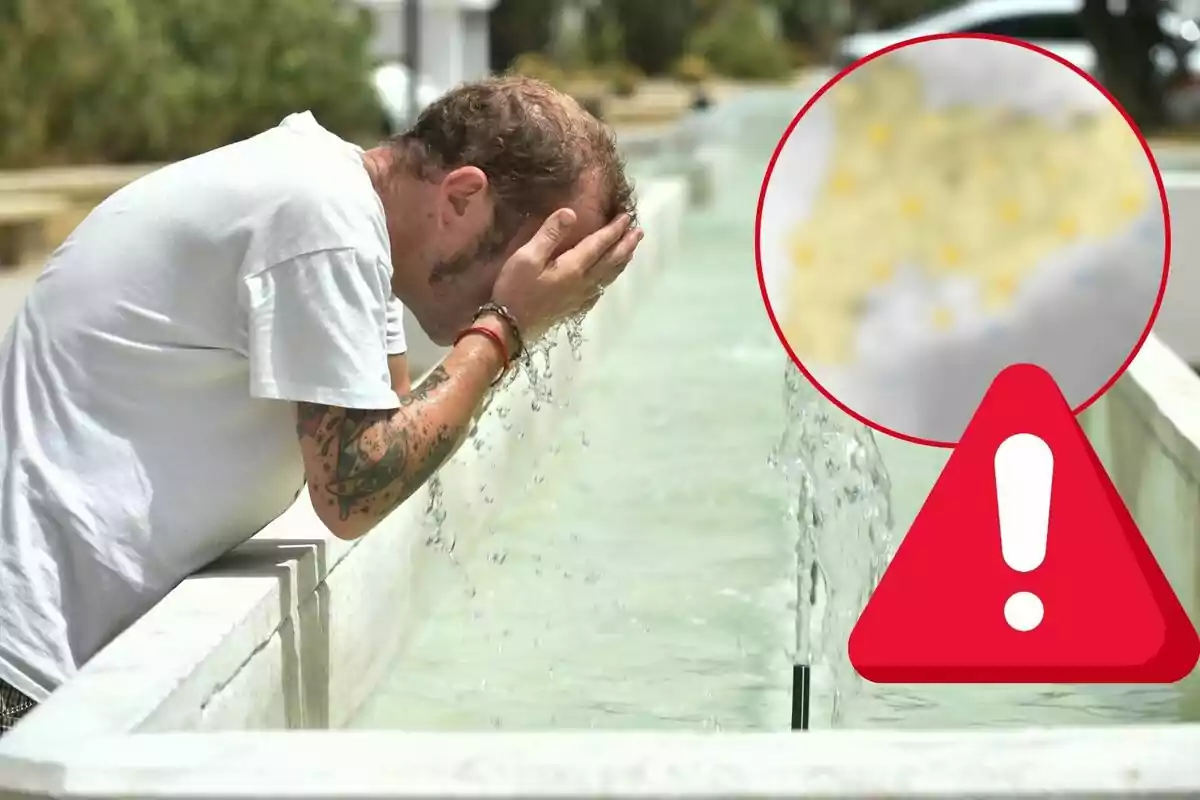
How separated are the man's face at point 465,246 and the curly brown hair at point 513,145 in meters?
0.02

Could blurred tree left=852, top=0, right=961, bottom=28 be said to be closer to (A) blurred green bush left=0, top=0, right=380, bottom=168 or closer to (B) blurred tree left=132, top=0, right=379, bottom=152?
(A) blurred green bush left=0, top=0, right=380, bottom=168

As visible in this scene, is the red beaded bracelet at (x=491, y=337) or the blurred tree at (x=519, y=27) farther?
the blurred tree at (x=519, y=27)

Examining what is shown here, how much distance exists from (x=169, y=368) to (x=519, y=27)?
48267mm

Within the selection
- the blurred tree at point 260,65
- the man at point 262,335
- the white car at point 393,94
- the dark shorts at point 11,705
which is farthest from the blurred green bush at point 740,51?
the dark shorts at point 11,705

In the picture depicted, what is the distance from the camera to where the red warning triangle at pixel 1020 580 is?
2.76 meters

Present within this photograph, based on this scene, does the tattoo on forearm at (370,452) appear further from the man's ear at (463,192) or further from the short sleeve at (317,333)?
the man's ear at (463,192)

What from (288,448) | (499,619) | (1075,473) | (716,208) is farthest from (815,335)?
(716,208)

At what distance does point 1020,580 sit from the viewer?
2.78 m

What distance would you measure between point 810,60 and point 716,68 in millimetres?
20600

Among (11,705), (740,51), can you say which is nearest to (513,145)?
(11,705)

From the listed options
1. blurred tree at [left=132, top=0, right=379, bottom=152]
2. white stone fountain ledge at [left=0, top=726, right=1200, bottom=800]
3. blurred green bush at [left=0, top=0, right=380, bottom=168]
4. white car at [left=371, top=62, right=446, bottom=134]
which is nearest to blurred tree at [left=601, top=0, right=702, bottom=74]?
white car at [left=371, top=62, right=446, bottom=134]

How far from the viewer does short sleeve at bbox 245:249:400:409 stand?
2.54 m

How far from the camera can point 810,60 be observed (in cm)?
7675

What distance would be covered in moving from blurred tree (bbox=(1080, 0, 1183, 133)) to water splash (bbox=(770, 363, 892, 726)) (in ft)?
76.7
